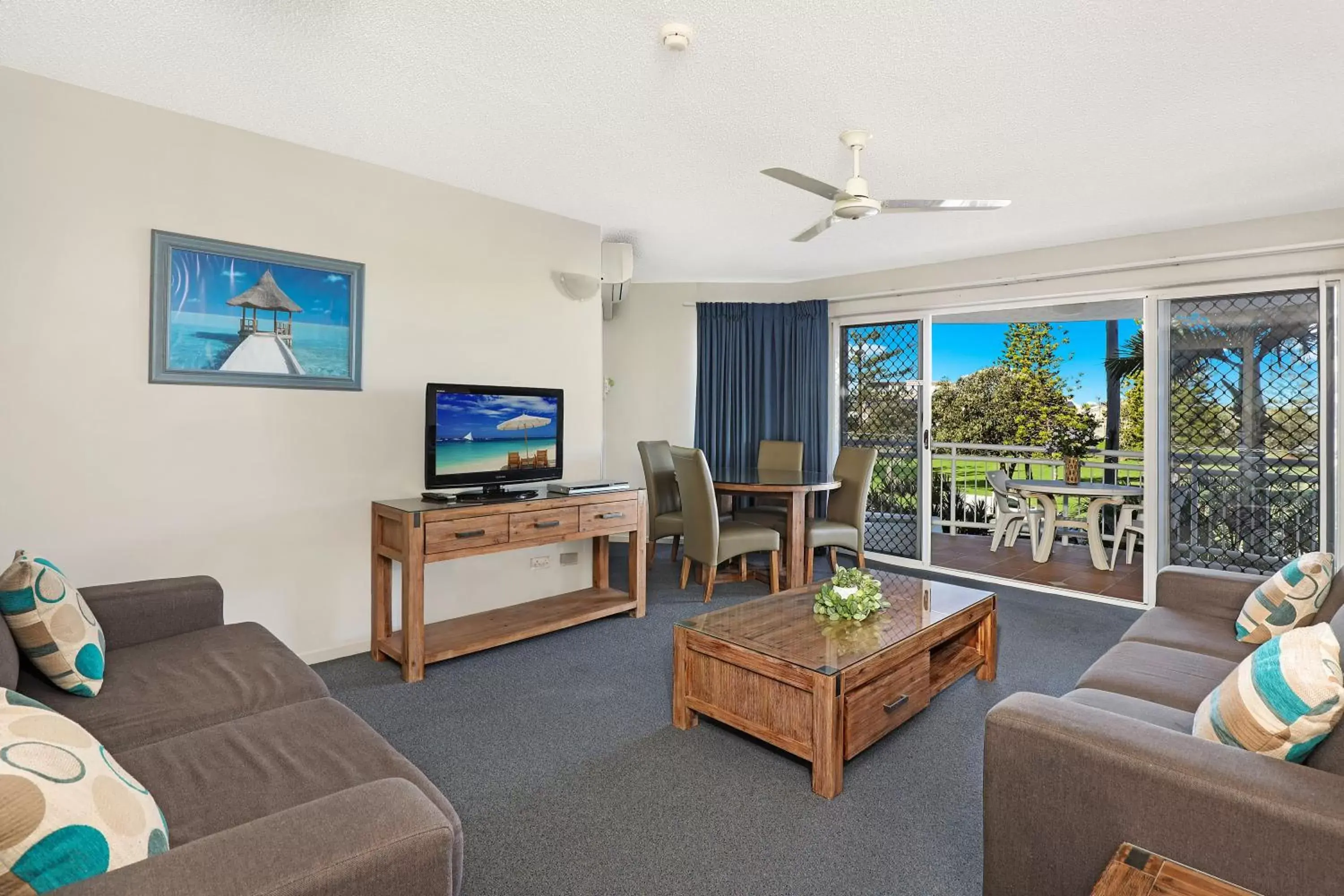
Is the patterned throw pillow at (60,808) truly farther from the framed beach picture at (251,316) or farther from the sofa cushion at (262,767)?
the framed beach picture at (251,316)

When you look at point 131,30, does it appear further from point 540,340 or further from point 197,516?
point 540,340

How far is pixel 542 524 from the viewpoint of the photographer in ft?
11.2

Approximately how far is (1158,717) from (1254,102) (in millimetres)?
2324

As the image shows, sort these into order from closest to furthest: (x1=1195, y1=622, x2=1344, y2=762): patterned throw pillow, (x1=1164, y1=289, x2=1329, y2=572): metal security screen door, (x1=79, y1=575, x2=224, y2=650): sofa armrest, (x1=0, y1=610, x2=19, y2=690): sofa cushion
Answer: (x1=1195, y1=622, x2=1344, y2=762): patterned throw pillow → (x1=0, y1=610, x2=19, y2=690): sofa cushion → (x1=79, y1=575, x2=224, y2=650): sofa armrest → (x1=1164, y1=289, x2=1329, y2=572): metal security screen door

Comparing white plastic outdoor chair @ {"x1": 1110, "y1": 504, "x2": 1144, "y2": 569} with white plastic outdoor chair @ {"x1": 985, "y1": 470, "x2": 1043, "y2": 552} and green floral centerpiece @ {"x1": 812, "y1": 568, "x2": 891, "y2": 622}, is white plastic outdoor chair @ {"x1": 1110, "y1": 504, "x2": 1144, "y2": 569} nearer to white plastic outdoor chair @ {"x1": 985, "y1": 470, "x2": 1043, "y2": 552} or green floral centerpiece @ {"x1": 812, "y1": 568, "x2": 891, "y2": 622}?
white plastic outdoor chair @ {"x1": 985, "y1": 470, "x2": 1043, "y2": 552}

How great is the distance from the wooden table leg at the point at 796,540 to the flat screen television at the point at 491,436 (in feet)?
5.26

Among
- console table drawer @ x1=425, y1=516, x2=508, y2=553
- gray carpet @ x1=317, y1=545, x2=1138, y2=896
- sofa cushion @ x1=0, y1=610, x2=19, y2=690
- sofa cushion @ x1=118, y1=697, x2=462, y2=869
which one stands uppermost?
console table drawer @ x1=425, y1=516, x2=508, y2=553

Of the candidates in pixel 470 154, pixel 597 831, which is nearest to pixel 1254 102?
pixel 470 154

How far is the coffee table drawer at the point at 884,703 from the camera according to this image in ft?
7.00

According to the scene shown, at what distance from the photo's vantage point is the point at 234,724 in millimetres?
1658

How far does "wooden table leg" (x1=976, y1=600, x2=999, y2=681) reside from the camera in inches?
117

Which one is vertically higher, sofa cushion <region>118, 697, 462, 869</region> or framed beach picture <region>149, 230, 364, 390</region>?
framed beach picture <region>149, 230, 364, 390</region>

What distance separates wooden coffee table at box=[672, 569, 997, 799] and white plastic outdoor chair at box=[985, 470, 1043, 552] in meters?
3.56

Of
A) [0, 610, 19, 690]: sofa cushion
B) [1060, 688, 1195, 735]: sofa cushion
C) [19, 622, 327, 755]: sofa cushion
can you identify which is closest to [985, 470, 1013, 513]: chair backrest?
[1060, 688, 1195, 735]: sofa cushion
